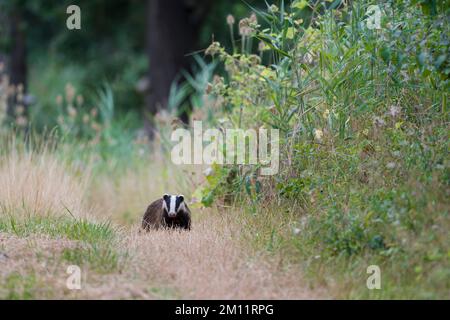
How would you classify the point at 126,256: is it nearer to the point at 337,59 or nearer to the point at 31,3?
the point at 337,59

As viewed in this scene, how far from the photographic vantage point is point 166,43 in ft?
57.3

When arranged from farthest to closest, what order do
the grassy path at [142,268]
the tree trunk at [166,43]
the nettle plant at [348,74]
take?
1. the tree trunk at [166,43]
2. the nettle plant at [348,74]
3. the grassy path at [142,268]

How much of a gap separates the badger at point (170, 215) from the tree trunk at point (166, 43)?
337 inches

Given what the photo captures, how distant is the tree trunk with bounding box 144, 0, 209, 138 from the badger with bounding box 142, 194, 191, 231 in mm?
8548

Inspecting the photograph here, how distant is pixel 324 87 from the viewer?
7711mm

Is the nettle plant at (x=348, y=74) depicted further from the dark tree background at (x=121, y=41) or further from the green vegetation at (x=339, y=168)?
the dark tree background at (x=121, y=41)

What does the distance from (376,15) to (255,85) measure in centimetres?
175

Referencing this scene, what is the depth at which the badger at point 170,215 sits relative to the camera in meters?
8.20

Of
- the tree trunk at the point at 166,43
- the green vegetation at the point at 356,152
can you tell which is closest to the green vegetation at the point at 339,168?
the green vegetation at the point at 356,152

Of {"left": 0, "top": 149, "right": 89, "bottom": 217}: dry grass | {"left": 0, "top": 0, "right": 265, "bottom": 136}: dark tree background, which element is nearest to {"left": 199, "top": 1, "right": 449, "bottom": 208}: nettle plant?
{"left": 0, "top": 149, "right": 89, "bottom": 217}: dry grass

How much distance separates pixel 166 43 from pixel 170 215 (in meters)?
9.87

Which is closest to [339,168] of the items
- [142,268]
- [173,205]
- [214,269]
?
[214,269]

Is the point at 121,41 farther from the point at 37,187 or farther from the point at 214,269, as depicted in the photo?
the point at 214,269
